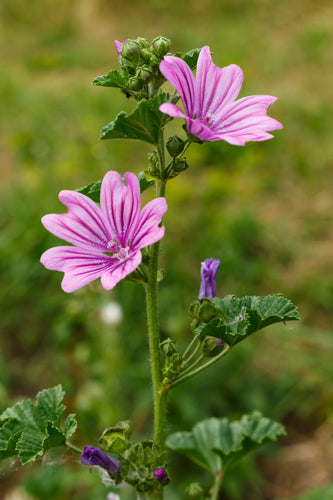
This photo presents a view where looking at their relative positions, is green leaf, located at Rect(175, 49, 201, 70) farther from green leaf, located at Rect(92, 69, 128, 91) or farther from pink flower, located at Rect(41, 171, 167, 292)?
pink flower, located at Rect(41, 171, 167, 292)

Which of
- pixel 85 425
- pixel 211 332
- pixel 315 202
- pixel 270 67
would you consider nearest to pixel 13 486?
pixel 85 425

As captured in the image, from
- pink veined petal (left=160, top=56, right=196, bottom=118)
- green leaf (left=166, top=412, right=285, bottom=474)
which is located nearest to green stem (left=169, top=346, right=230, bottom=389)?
green leaf (left=166, top=412, right=285, bottom=474)

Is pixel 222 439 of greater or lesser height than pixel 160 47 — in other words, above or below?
below

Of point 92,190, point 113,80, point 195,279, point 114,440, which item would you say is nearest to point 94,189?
point 92,190

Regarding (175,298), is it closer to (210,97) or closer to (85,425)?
(85,425)

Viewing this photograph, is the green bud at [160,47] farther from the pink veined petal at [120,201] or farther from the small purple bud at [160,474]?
the small purple bud at [160,474]

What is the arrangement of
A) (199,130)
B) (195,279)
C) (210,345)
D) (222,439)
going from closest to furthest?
(199,130)
(210,345)
(222,439)
(195,279)

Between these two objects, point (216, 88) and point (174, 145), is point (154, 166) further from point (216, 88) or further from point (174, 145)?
point (216, 88)
